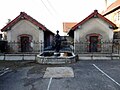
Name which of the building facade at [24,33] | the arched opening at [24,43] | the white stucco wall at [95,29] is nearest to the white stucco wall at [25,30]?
the building facade at [24,33]

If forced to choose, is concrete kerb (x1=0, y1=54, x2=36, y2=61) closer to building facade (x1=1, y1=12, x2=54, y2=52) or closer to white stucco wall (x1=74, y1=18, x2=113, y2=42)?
building facade (x1=1, y1=12, x2=54, y2=52)

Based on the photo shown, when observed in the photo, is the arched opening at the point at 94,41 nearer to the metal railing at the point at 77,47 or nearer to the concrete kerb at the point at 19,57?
the metal railing at the point at 77,47

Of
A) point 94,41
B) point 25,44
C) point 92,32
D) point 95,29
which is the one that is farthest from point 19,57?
point 95,29

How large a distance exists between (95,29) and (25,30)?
29.0 ft

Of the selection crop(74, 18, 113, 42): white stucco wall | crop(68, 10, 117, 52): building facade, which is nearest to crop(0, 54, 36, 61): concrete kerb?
crop(68, 10, 117, 52): building facade

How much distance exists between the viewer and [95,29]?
20.7 meters

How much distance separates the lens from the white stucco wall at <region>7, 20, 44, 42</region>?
20.9 m

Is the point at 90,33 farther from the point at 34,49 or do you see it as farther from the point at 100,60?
the point at 34,49

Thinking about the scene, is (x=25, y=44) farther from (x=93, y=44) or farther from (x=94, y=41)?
(x=94, y=41)

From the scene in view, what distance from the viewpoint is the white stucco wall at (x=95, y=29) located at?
20562 millimetres

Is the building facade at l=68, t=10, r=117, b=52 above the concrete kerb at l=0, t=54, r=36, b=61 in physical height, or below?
above

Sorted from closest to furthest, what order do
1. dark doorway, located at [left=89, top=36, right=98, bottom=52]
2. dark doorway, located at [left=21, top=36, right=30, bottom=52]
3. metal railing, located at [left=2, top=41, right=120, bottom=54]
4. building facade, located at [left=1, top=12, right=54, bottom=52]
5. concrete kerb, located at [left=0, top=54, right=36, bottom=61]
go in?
concrete kerb, located at [left=0, top=54, right=36, bottom=61]
metal railing, located at [left=2, top=41, right=120, bottom=54]
building facade, located at [left=1, top=12, right=54, bottom=52]
dark doorway, located at [left=89, top=36, right=98, bottom=52]
dark doorway, located at [left=21, top=36, right=30, bottom=52]

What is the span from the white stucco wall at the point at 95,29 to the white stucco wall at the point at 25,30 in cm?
479

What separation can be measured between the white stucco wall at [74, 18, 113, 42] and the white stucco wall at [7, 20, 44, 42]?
15.7ft
